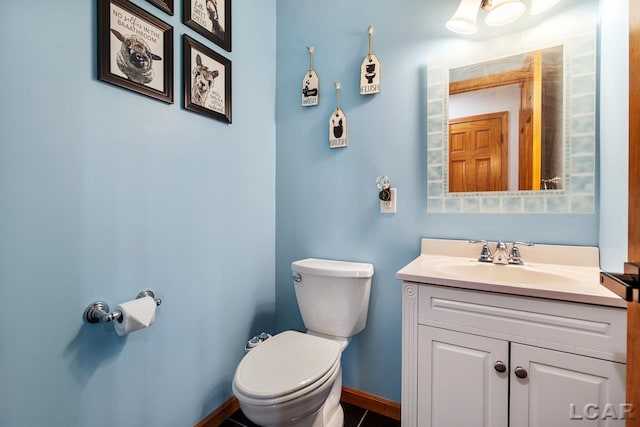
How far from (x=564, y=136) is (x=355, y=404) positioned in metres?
1.64

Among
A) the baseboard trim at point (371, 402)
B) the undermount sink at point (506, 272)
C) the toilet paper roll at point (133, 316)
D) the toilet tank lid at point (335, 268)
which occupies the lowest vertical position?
the baseboard trim at point (371, 402)

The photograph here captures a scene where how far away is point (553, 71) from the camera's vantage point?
3.82ft

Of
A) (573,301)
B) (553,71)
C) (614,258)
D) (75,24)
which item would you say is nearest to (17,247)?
(75,24)

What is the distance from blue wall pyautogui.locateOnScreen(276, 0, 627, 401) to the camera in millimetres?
1378

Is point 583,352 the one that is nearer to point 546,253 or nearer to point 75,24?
point 546,253

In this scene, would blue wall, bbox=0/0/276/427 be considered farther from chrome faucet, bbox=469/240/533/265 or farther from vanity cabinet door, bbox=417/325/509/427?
chrome faucet, bbox=469/240/533/265

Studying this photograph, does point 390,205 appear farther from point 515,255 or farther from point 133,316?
point 133,316

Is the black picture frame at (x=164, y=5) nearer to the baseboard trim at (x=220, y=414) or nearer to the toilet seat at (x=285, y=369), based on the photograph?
the toilet seat at (x=285, y=369)

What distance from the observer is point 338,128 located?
157 cm

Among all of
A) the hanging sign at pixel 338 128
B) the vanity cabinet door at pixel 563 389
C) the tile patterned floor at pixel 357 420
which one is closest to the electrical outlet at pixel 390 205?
the hanging sign at pixel 338 128

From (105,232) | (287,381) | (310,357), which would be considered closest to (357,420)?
(310,357)

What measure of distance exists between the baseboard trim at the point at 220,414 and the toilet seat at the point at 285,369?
18.8 inches

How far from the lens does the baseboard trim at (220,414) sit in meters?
1.30

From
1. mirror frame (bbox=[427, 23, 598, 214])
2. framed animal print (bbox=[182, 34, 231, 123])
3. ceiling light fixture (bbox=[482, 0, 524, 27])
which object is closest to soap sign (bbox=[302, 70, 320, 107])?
framed animal print (bbox=[182, 34, 231, 123])
